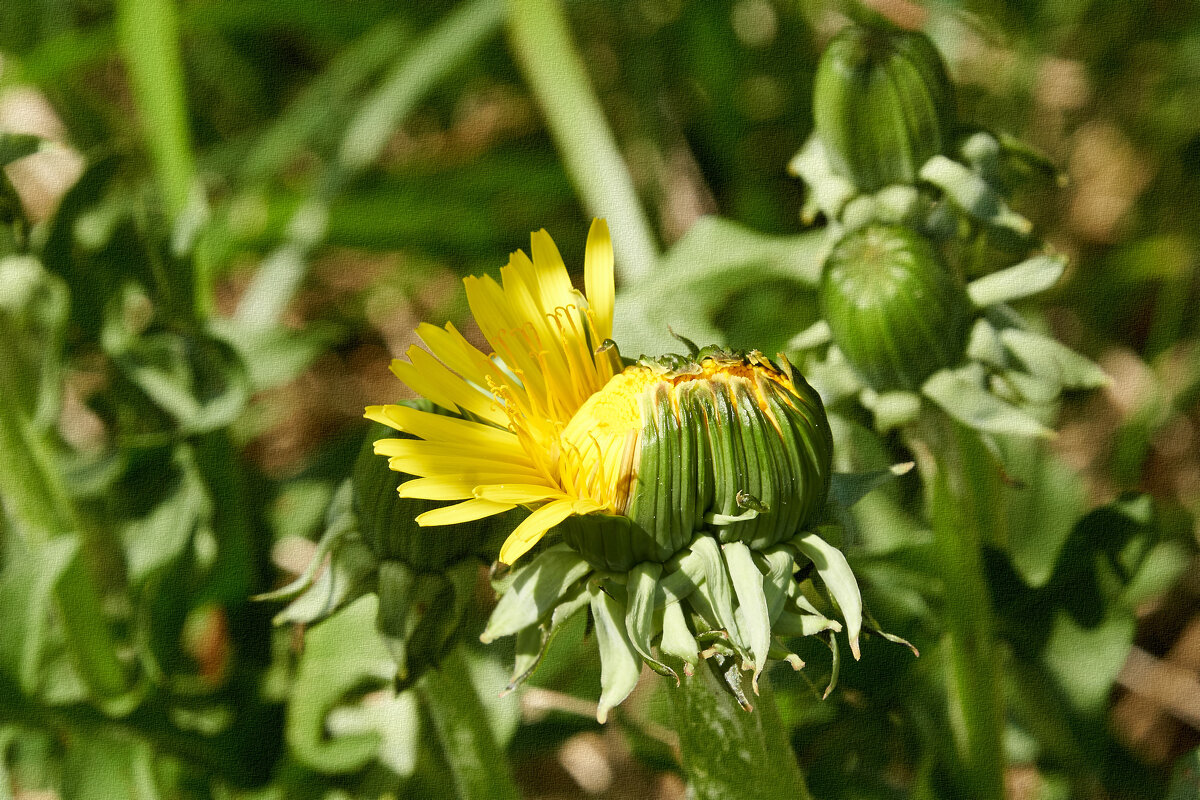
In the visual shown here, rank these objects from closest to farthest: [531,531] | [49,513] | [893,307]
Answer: [531,531], [893,307], [49,513]

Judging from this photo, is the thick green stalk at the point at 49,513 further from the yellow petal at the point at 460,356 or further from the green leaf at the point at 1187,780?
the green leaf at the point at 1187,780

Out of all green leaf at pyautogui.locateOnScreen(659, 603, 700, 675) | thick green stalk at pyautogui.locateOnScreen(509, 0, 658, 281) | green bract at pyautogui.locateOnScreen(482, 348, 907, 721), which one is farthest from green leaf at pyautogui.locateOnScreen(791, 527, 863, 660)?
thick green stalk at pyautogui.locateOnScreen(509, 0, 658, 281)

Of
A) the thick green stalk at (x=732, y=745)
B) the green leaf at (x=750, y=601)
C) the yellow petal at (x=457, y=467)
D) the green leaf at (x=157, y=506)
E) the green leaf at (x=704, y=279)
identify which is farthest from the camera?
the green leaf at (x=157, y=506)

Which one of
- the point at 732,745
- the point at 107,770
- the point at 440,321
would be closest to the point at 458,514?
the point at 732,745

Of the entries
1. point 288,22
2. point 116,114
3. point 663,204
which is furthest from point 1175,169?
point 116,114

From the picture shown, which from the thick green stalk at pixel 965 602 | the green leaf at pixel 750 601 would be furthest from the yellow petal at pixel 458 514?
the thick green stalk at pixel 965 602

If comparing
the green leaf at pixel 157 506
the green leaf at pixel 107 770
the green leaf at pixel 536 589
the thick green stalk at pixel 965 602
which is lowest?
the thick green stalk at pixel 965 602

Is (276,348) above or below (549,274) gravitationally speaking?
below

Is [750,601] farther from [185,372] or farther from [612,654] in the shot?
[185,372]
